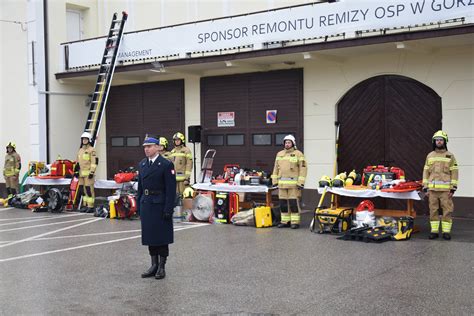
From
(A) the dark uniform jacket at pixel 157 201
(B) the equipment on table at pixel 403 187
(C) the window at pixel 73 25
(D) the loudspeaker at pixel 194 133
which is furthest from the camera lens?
(C) the window at pixel 73 25

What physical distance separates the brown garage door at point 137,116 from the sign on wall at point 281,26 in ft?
5.24

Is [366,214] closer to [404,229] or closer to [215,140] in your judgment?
[404,229]

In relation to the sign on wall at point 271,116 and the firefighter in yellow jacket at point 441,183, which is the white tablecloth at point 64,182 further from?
the firefighter in yellow jacket at point 441,183

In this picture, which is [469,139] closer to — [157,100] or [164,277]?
[164,277]

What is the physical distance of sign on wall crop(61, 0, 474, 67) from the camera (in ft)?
39.2

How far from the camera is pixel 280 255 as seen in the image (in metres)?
9.55

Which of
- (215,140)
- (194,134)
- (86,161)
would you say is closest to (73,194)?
(86,161)

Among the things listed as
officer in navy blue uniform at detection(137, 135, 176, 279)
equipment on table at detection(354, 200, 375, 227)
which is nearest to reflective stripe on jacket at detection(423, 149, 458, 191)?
equipment on table at detection(354, 200, 375, 227)

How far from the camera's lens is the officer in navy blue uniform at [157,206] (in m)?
8.03

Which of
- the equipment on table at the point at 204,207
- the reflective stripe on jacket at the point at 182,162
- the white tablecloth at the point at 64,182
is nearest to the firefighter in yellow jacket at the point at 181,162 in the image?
the reflective stripe on jacket at the point at 182,162

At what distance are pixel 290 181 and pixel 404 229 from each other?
107 inches

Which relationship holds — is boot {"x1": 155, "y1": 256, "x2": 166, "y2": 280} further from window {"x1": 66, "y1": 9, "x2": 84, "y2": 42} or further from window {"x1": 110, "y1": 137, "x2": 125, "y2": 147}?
window {"x1": 66, "y1": 9, "x2": 84, "y2": 42}

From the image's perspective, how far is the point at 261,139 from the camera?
54.0ft

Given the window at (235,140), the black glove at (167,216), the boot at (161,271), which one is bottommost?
the boot at (161,271)
